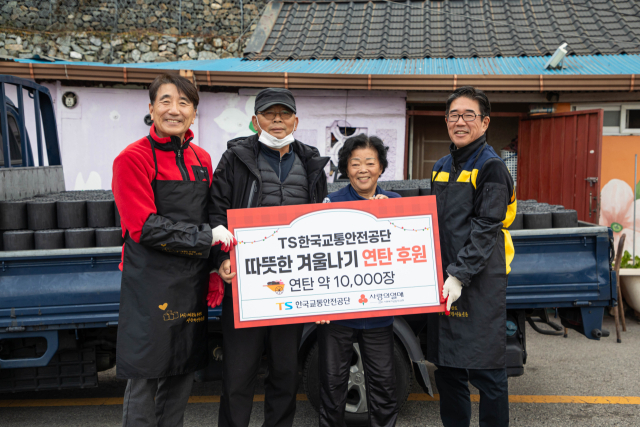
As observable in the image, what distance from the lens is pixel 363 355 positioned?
2691 mm

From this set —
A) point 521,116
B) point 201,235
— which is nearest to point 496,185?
point 201,235

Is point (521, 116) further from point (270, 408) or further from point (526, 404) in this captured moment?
point (270, 408)

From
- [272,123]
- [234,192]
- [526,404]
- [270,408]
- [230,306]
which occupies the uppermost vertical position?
[272,123]

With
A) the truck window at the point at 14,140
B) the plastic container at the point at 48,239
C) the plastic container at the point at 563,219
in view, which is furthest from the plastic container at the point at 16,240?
the plastic container at the point at 563,219

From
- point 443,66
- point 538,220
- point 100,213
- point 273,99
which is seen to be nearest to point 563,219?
point 538,220

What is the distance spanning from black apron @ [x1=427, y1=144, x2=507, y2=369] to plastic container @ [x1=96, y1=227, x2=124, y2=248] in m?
2.28

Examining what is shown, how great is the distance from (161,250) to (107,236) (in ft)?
3.40

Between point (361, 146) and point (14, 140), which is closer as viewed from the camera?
point (361, 146)

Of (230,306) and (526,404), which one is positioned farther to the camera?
(526,404)

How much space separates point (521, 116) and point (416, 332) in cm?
573

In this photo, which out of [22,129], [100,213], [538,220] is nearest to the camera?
[100,213]

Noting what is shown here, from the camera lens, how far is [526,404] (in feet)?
12.3

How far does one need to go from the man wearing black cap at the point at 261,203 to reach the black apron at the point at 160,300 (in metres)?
0.17

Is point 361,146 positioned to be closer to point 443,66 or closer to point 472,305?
point 472,305
